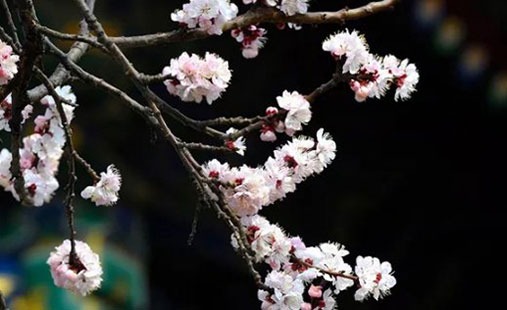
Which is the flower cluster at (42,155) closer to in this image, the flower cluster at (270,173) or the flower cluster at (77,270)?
the flower cluster at (77,270)

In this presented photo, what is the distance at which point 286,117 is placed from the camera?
2764mm

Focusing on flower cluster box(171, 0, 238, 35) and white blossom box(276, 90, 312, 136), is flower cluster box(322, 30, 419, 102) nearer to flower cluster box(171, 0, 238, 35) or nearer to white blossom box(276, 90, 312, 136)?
white blossom box(276, 90, 312, 136)

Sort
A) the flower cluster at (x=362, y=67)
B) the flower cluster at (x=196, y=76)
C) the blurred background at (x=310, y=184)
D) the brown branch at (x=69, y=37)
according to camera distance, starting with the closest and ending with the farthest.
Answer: the brown branch at (x=69, y=37) < the flower cluster at (x=196, y=76) < the flower cluster at (x=362, y=67) < the blurred background at (x=310, y=184)

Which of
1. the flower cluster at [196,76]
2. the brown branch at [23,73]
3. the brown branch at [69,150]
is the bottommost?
the brown branch at [69,150]

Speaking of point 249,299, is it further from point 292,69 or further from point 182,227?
point 292,69

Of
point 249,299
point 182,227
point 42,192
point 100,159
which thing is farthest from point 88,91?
point 42,192

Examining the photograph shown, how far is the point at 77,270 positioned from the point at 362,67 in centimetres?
69

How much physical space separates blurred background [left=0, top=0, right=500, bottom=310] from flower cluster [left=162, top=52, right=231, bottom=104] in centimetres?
373

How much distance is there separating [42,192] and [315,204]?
13.8ft

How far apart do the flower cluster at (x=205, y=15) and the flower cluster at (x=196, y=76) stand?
6cm

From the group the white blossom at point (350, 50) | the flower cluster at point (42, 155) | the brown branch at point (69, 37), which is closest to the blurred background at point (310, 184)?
the flower cluster at point (42, 155)

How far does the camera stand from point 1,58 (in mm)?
2666

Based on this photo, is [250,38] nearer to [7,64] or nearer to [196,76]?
[196,76]

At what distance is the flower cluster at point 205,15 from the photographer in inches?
107
